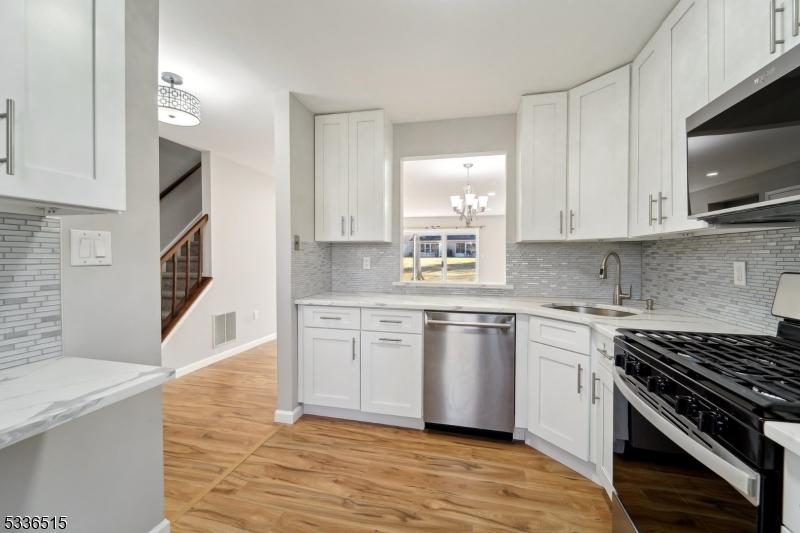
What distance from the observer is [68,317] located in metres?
1.11

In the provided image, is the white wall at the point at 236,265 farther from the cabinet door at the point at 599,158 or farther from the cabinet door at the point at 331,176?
the cabinet door at the point at 599,158

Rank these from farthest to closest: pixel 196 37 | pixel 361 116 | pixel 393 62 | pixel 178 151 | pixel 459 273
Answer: pixel 459 273 < pixel 178 151 < pixel 361 116 < pixel 393 62 < pixel 196 37

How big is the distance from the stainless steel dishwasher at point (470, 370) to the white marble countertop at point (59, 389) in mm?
Result: 1753

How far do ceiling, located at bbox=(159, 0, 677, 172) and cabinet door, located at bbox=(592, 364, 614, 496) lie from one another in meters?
1.82

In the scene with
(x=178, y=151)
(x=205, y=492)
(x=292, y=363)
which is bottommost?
(x=205, y=492)

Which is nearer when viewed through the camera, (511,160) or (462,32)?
(462,32)

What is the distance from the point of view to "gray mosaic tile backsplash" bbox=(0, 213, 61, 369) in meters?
0.96

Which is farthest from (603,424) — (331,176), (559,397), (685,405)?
(331,176)

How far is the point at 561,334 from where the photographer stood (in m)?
2.08

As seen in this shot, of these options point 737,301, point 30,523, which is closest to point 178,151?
point 30,523

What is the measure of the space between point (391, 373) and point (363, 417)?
44 centimetres

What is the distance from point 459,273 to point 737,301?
806 centimetres

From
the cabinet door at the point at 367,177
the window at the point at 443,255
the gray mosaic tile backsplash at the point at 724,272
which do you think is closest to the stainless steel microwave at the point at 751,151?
the gray mosaic tile backsplash at the point at 724,272

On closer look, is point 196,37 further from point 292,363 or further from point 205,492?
point 205,492
